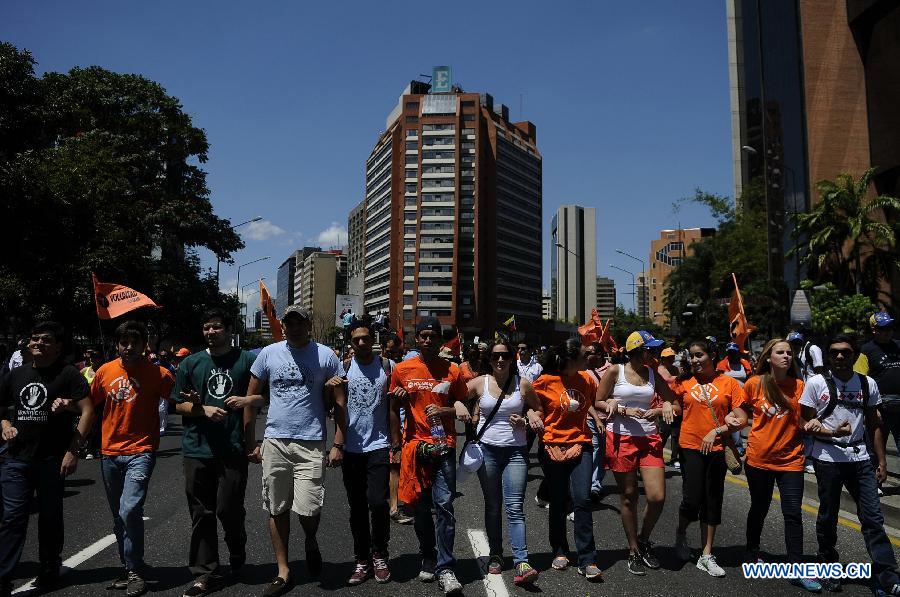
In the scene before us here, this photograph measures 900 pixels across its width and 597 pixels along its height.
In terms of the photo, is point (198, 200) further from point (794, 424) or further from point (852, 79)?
point (852, 79)

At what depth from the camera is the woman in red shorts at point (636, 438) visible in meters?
5.78

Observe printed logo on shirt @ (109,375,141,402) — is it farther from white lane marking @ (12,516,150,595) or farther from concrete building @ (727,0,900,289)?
concrete building @ (727,0,900,289)

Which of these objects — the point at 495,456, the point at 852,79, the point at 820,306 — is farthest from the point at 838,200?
the point at 495,456

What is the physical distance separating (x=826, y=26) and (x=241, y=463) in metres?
51.1

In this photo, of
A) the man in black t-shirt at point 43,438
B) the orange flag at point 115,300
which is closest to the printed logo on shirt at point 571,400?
the man in black t-shirt at point 43,438

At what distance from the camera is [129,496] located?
521 centimetres

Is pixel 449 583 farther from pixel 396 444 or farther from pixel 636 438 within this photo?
pixel 636 438

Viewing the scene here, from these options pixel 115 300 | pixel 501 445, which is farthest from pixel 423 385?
pixel 115 300

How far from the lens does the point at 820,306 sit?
2600 centimetres

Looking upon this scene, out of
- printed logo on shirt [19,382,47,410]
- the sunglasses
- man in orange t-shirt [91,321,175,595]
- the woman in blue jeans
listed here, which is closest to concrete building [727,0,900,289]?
the sunglasses

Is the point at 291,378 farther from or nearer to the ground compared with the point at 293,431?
farther from the ground

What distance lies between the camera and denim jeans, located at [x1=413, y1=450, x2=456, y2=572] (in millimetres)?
5281

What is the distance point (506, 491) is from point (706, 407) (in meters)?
1.91

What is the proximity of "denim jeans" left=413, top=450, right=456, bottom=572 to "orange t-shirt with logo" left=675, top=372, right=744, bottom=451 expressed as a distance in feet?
6.97
